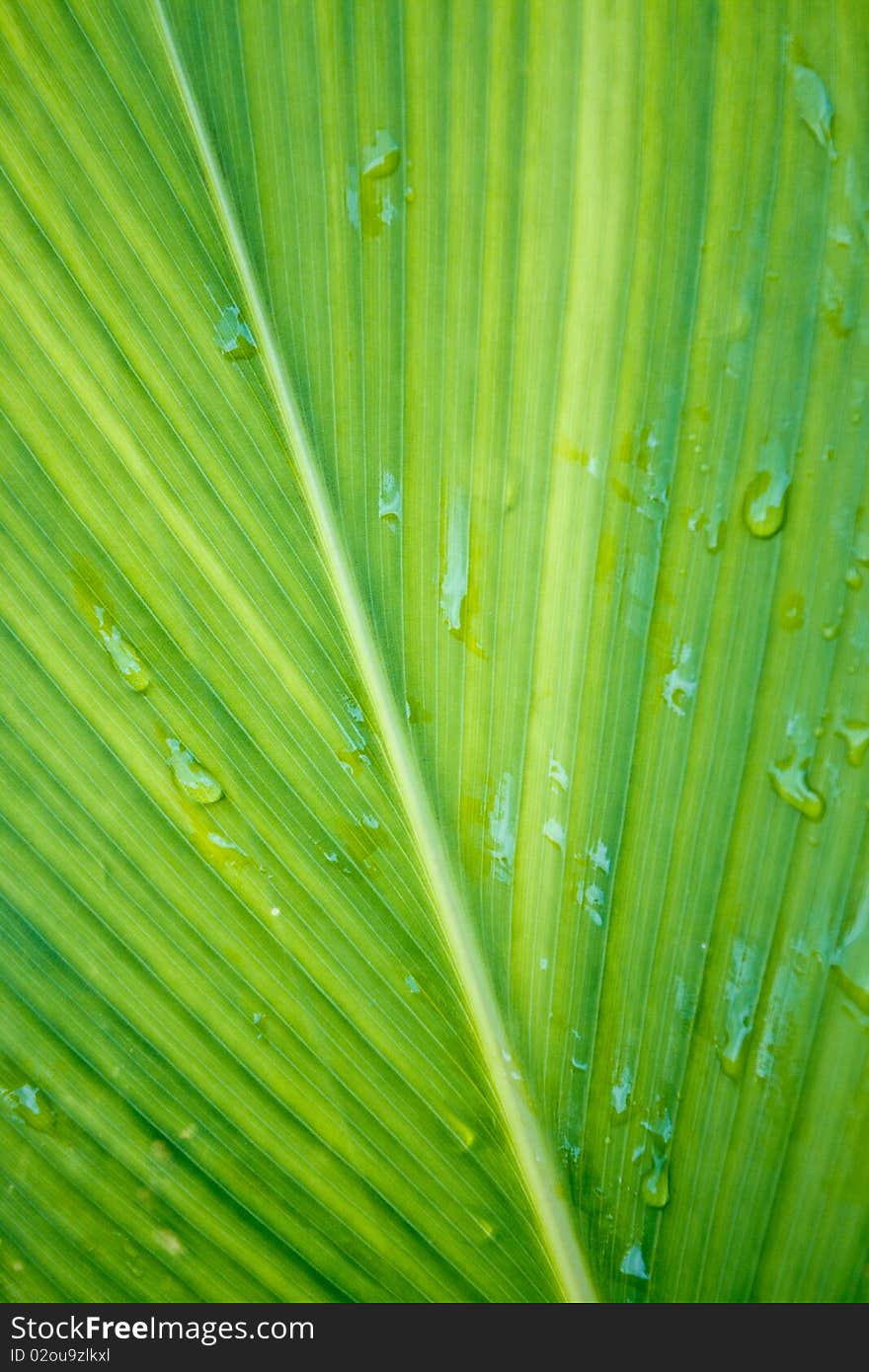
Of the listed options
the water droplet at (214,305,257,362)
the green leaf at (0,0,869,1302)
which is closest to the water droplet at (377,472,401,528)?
the green leaf at (0,0,869,1302)

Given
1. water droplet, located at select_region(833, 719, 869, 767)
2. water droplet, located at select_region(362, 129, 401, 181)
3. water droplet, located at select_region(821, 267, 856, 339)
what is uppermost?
water droplet, located at select_region(362, 129, 401, 181)

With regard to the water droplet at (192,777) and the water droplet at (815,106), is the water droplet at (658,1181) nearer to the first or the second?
the water droplet at (192,777)

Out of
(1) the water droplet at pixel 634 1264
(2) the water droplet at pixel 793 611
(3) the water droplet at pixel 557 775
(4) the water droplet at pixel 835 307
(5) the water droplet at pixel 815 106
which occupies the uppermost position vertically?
(5) the water droplet at pixel 815 106

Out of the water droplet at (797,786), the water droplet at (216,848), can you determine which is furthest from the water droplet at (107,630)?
the water droplet at (797,786)

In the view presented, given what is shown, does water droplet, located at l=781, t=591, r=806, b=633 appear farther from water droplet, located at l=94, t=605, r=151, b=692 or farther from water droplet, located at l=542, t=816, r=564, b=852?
water droplet, located at l=94, t=605, r=151, b=692

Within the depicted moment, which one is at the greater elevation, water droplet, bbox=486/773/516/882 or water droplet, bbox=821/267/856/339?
water droplet, bbox=821/267/856/339

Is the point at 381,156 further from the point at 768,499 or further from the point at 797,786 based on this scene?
the point at 797,786

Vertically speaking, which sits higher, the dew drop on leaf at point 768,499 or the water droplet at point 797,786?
the dew drop on leaf at point 768,499
